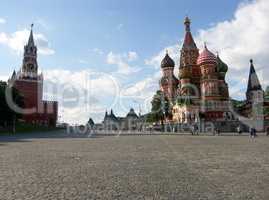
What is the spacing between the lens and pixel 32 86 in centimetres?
10950

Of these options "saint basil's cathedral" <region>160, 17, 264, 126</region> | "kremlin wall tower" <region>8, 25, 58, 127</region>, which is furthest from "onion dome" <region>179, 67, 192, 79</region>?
"kremlin wall tower" <region>8, 25, 58, 127</region>

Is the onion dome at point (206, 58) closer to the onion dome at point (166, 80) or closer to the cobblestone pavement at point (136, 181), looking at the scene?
the onion dome at point (166, 80)

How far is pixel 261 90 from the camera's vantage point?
282 ft

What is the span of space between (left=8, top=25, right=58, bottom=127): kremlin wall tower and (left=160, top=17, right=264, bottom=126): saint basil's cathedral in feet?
144

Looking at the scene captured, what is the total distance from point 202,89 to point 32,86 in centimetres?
5708

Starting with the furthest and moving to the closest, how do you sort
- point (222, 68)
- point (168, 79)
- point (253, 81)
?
1. point (168, 79)
2. point (253, 81)
3. point (222, 68)

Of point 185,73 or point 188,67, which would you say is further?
point 188,67

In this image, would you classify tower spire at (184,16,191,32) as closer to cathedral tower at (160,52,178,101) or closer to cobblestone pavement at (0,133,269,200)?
cathedral tower at (160,52,178,101)

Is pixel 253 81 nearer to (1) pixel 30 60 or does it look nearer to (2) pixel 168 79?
(2) pixel 168 79

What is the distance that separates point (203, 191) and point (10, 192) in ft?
13.4

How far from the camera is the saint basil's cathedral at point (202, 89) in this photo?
77.0 metres

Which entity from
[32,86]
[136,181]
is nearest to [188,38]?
[32,86]

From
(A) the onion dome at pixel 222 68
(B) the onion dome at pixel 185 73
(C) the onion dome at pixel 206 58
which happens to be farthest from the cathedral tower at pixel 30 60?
(A) the onion dome at pixel 222 68

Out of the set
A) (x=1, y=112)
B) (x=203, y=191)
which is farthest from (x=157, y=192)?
(x=1, y=112)
